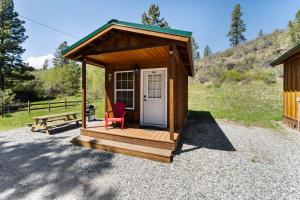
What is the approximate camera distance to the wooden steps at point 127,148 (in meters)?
3.62

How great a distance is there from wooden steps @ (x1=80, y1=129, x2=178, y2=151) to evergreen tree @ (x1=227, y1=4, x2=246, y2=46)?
4247cm

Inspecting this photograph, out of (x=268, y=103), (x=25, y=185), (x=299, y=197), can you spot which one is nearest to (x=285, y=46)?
(x=268, y=103)

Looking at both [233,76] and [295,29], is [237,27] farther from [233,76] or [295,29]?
[295,29]

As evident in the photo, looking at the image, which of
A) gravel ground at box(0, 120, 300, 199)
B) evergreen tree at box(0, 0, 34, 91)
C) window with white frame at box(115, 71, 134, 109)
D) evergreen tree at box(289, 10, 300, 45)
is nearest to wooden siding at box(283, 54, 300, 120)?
gravel ground at box(0, 120, 300, 199)

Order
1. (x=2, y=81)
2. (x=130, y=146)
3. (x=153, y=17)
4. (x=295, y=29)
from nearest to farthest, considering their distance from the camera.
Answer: (x=130, y=146), (x=295, y=29), (x=2, y=81), (x=153, y=17)

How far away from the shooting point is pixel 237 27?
37.7 metres

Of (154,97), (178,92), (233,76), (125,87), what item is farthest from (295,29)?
(125,87)

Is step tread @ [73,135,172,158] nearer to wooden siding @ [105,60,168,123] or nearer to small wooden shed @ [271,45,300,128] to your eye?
wooden siding @ [105,60,168,123]

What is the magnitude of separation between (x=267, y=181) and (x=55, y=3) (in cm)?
1088

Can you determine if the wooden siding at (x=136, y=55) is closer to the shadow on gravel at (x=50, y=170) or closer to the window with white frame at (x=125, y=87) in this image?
the window with white frame at (x=125, y=87)

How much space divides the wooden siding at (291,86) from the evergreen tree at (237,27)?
36.0 m

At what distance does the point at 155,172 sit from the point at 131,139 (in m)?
1.32

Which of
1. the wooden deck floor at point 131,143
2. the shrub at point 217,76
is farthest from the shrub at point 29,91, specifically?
the shrub at point 217,76

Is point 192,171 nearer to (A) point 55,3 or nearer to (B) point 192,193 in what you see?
(B) point 192,193
